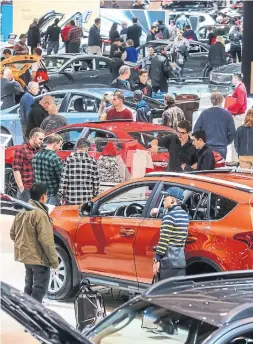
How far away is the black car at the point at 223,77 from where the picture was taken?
72.2ft

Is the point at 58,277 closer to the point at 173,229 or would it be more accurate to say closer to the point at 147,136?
the point at 173,229

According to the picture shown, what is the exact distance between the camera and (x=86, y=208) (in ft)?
37.2

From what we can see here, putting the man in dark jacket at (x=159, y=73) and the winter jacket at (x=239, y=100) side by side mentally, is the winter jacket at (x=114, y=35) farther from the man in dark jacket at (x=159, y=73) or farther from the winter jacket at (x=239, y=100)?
the winter jacket at (x=239, y=100)

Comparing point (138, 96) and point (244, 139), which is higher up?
point (138, 96)

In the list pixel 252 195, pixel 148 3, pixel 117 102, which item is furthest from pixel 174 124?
pixel 148 3

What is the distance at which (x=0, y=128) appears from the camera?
58.9 ft

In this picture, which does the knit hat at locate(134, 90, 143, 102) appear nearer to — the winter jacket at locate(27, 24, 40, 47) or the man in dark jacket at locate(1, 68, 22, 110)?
the man in dark jacket at locate(1, 68, 22, 110)

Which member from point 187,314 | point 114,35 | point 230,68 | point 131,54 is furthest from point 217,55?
point 187,314

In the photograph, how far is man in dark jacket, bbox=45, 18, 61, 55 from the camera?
19.7 metres

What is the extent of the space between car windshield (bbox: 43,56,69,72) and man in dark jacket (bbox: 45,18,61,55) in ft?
0.47

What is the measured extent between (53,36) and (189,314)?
14.9 meters

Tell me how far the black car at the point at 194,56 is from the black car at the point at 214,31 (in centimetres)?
61

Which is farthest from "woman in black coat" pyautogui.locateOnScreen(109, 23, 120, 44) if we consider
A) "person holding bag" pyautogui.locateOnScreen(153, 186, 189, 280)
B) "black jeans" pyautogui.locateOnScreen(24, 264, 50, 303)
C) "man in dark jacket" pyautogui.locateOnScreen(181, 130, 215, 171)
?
"black jeans" pyautogui.locateOnScreen(24, 264, 50, 303)

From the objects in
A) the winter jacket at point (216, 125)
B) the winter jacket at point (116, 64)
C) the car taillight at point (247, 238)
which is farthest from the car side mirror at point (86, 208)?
the winter jacket at point (116, 64)
